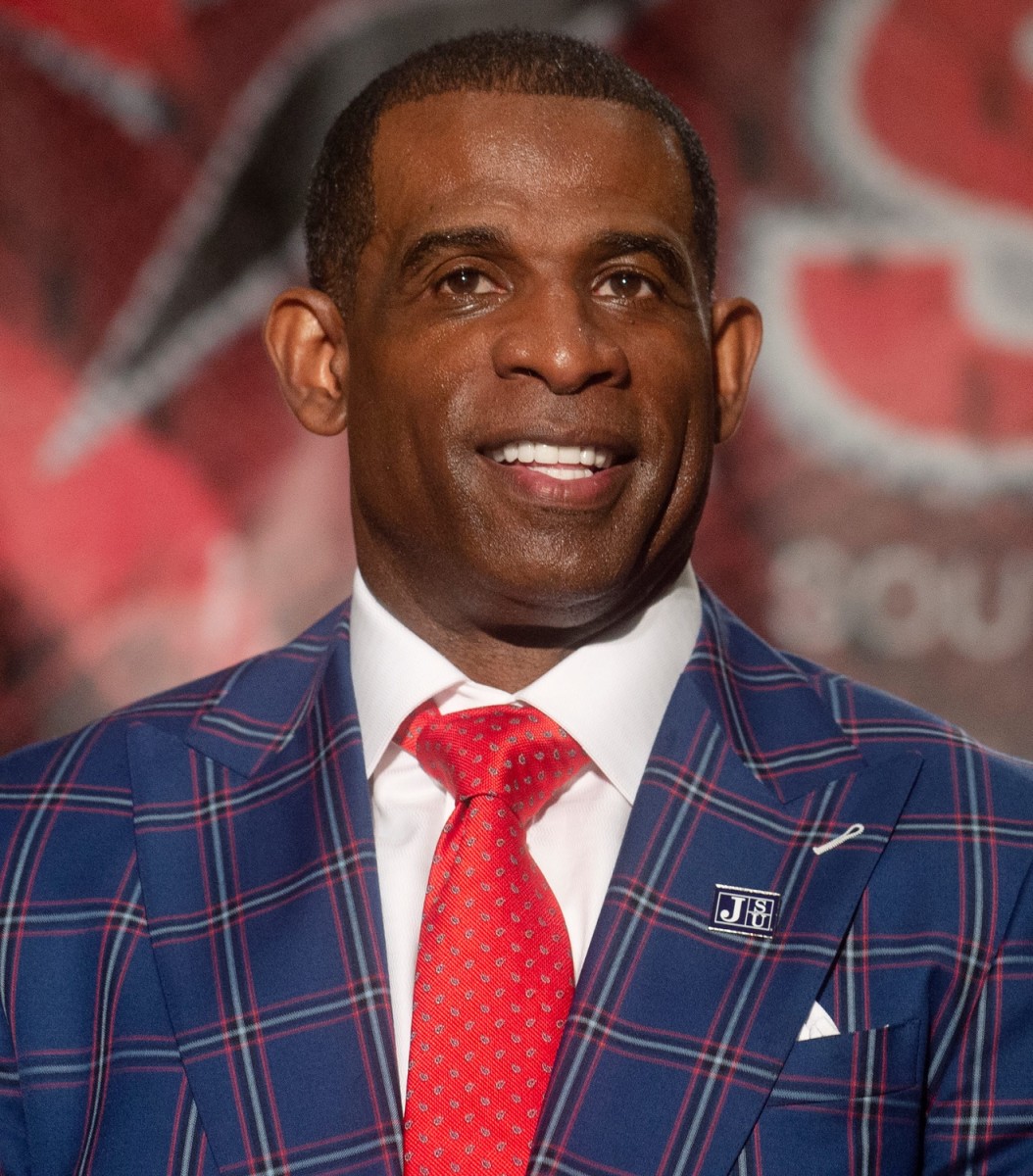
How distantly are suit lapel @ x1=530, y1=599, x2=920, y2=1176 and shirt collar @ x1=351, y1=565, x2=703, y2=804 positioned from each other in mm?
27

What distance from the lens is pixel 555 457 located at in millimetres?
1361

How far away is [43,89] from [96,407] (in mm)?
518

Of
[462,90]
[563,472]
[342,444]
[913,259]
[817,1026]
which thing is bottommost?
[817,1026]

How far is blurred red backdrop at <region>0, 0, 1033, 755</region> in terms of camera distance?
2773mm

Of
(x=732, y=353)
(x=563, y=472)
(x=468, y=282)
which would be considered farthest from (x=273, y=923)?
(x=732, y=353)

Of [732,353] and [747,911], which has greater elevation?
[732,353]

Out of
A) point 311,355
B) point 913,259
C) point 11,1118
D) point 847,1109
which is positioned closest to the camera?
point 847,1109

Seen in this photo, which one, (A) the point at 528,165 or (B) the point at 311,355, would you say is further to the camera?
(B) the point at 311,355

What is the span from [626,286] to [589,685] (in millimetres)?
331

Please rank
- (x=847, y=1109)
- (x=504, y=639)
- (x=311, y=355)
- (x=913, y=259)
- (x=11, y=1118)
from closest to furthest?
(x=847, y=1109)
(x=11, y=1118)
(x=504, y=639)
(x=311, y=355)
(x=913, y=259)

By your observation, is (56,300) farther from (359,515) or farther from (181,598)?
(359,515)

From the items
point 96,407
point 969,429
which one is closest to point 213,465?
point 96,407

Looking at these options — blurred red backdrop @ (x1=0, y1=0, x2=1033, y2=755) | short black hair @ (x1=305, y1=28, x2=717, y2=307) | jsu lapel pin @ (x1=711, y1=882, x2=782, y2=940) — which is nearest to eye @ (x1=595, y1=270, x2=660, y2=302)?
short black hair @ (x1=305, y1=28, x2=717, y2=307)

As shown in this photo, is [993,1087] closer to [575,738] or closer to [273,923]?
[575,738]
